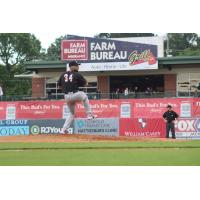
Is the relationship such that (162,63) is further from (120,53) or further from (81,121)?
(81,121)

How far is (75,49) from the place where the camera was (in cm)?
4356

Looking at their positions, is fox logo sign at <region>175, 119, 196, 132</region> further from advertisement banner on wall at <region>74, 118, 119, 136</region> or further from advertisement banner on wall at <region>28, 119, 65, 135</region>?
advertisement banner on wall at <region>28, 119, 65, 135</region>

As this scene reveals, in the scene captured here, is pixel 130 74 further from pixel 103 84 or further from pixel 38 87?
pixel 38 87

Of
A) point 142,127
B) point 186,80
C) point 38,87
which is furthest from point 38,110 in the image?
point 186,80

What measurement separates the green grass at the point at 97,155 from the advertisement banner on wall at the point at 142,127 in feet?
51.1

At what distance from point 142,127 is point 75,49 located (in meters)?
15.0

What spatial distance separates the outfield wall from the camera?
30.1 metres

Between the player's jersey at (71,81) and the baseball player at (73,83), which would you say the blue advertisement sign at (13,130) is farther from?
the player's jersey at (71,81)

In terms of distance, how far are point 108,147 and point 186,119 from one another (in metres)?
16.9

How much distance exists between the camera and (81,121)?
3084 centimetres

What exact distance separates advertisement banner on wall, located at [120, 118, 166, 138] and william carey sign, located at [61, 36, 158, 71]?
12902mm

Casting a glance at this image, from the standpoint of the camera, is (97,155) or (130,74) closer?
(97,155)

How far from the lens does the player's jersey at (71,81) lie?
16.1 meters

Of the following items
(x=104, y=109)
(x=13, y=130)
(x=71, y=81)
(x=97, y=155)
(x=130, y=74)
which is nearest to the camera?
(x=97, y=155)
